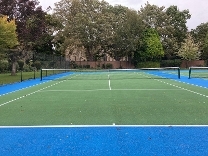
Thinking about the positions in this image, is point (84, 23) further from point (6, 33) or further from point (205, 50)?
point (6, 33)

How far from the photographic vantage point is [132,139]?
6.07m

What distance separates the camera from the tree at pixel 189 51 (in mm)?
56406

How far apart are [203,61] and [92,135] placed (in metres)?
57.1

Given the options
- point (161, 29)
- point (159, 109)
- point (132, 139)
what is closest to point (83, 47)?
point (161, 29)

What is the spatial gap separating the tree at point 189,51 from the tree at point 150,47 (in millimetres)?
3928

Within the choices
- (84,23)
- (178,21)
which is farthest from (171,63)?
(84,23)

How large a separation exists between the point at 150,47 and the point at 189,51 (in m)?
7.12

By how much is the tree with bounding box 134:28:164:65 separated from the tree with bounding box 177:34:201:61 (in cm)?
393

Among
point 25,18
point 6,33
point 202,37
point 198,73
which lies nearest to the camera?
point 6,33

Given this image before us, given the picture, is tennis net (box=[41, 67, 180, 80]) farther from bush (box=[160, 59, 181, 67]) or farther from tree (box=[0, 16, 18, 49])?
bush (box=[160, 59, 181, 67])

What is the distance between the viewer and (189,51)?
56.3m

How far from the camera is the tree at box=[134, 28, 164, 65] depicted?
185 ft

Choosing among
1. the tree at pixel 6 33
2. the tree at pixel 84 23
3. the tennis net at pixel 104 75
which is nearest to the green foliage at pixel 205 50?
the tree at pixel 84 23

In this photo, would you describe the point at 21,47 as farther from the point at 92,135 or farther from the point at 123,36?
the point at 92,135
